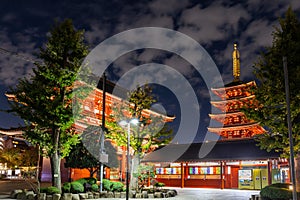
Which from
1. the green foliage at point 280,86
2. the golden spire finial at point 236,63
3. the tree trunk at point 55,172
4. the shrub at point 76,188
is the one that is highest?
the golden spire finial at point 236,63

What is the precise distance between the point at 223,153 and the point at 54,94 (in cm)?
2145

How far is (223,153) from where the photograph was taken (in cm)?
3528

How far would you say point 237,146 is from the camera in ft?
117

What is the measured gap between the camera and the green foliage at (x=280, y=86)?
53.4 feet

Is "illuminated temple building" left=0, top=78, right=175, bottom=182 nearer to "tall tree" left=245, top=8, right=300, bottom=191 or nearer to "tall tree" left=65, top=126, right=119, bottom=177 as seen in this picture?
"tall tree" left=65, top=126, right=119, bottom=177

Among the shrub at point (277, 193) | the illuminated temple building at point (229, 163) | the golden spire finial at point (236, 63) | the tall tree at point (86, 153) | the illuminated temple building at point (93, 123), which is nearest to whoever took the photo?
the shrub at point (277, 193)

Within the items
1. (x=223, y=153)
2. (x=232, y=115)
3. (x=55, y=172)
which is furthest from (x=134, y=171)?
(x=232, y=115)

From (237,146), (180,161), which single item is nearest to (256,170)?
(237,146)

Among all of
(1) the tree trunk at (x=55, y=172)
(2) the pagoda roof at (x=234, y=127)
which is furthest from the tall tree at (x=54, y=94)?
(2) the pagoda roof at (x=234, y=127)

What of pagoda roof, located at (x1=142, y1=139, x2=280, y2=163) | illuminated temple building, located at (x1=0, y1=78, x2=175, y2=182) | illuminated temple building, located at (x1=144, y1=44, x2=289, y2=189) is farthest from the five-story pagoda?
illuminated temple building, located at (x1=0, y1=78, x2=175, y2=182)

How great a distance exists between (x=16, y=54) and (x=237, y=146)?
24499 millimetres

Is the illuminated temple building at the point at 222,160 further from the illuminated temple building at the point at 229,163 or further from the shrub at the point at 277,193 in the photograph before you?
the shrub at the point at 277,193

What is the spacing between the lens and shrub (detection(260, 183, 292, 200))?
627 inches

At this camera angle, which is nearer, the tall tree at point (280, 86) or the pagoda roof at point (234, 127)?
the tall tree at point (280, 86)
